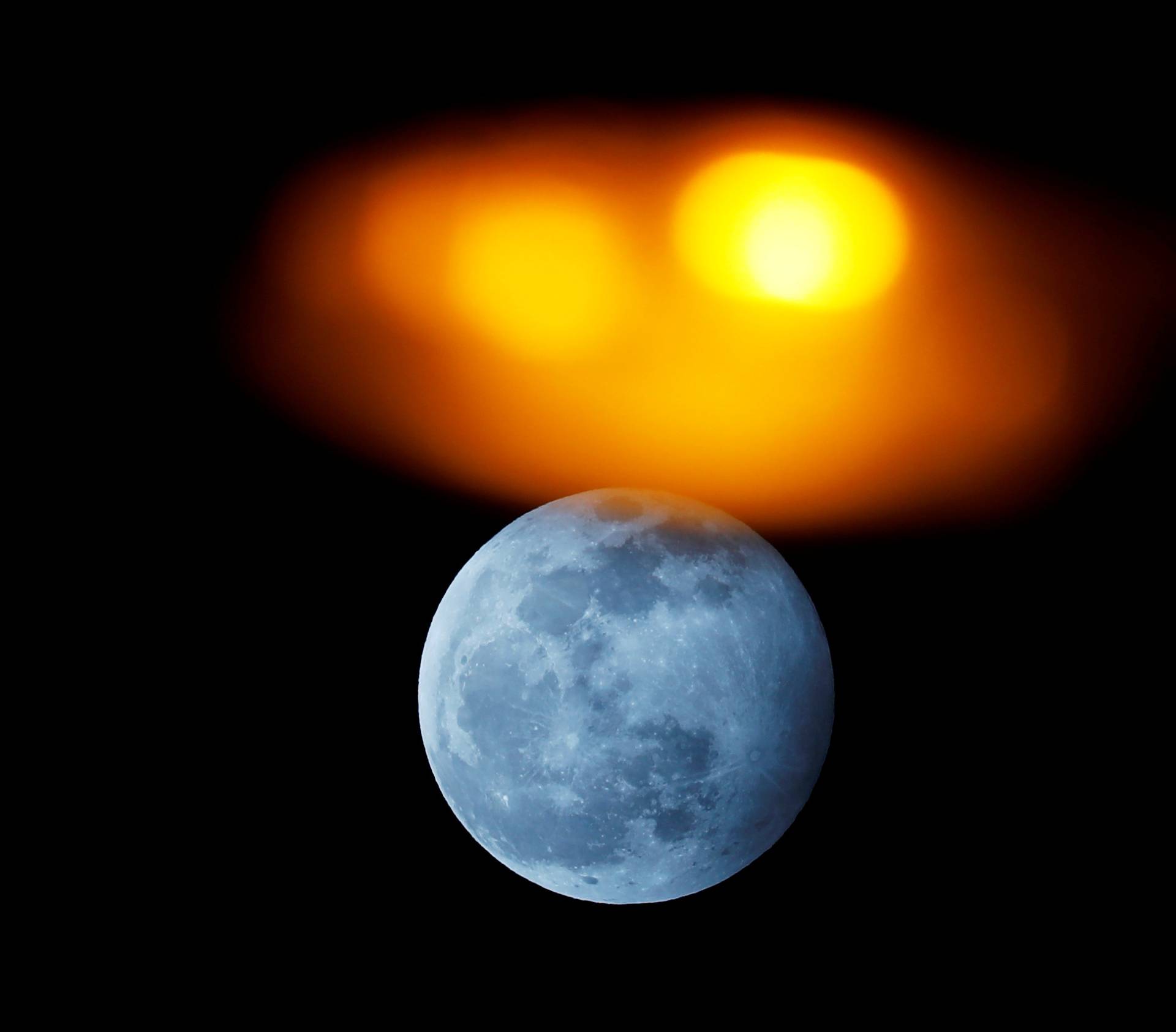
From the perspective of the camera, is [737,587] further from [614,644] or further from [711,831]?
[711,831]

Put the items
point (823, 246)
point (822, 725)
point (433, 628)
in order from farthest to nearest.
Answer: point (823, 246), point (433, 628), point (822, 725)

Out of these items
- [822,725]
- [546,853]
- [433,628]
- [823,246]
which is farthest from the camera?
[823,246]

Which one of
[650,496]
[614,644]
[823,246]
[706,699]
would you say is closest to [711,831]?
[706,699]

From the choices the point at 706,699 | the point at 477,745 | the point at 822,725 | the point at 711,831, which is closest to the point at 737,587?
the point at 706,699

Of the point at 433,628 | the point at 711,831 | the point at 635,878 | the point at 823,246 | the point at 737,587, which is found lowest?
the point at 635,878

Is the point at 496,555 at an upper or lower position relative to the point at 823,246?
lower

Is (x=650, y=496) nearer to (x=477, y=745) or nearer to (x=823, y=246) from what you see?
→ (x=477, y=745)

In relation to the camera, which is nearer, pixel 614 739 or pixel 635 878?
pixel 614 739
